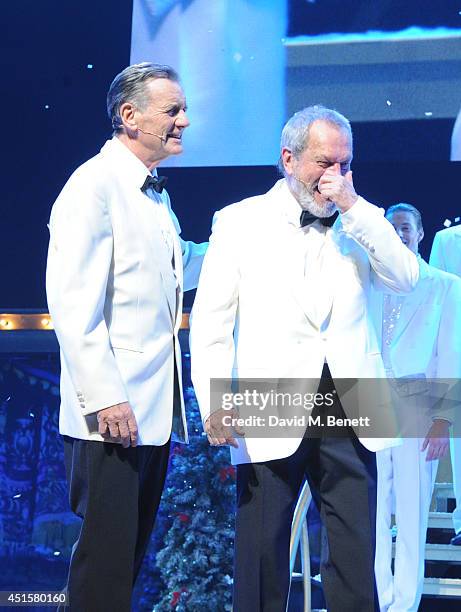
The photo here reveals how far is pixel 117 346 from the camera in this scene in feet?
7.53

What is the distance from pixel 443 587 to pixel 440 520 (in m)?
0.54

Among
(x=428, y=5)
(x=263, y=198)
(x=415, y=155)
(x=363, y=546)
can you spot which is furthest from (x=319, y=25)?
(x=363, y=546)

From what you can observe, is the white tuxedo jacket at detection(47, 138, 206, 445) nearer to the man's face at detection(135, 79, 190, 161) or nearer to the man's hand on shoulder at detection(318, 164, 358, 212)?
the man's face at detection(135, 79, 190, 161)

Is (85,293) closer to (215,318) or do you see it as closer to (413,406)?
(215,318)

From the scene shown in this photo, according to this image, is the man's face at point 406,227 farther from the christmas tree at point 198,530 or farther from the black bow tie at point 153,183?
the black bow tie at point 153,183

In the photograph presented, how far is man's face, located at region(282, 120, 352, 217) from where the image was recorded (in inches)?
93.7

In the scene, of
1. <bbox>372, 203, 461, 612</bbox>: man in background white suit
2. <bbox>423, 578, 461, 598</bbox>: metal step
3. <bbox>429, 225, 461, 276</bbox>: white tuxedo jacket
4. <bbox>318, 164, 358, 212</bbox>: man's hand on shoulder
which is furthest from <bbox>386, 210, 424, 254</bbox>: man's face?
<bbox>318, 164, 358, 212</bbox>: man's hand on shoulder

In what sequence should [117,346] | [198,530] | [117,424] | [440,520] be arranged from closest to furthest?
[117,424], [117,346], [198,530], [440,520]

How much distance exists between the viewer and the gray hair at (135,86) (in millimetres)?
2545

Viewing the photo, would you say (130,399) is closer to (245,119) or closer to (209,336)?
(209,336)

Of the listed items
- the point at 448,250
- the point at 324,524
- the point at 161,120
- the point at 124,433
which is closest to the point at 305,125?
the point at 161,120

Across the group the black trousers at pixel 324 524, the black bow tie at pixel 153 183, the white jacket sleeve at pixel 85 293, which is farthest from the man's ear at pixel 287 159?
the black trousers at pixel 324 524

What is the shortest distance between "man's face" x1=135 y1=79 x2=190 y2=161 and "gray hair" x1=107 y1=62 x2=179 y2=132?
17 mm

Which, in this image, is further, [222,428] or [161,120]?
[161,120]
